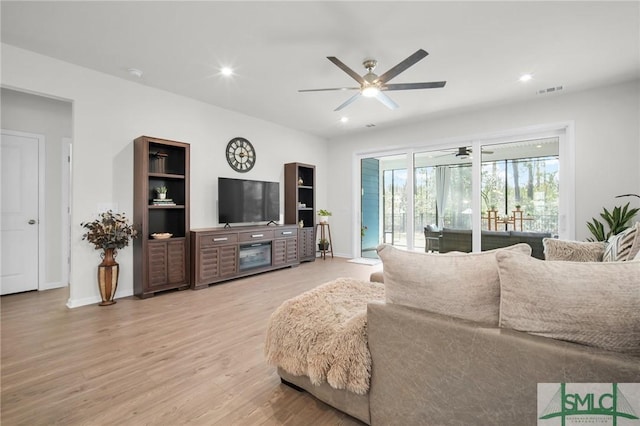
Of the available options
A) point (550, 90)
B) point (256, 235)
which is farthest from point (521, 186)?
point (256, 235)

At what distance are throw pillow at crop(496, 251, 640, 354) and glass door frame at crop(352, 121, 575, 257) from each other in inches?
167

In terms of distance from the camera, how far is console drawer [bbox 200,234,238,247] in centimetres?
400

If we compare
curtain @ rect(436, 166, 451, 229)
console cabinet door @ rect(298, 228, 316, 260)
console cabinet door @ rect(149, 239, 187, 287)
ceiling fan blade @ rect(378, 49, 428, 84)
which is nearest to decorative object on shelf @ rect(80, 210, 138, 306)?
console cabinet door @ rect(149, 239, 187, 287)

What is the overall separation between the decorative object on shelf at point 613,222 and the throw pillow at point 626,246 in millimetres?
2410

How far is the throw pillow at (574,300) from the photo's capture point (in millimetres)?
887

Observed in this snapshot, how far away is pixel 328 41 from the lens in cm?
285

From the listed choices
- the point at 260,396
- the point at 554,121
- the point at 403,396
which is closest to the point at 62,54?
the point at 260,396

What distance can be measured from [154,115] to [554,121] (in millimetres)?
6012

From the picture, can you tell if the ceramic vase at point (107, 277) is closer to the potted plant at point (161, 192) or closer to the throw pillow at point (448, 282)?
the potted plant at point (161, 192)

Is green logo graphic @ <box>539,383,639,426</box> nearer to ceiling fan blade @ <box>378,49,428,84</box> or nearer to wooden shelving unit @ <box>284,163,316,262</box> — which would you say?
ceiling fan blade @ <box>378,49,428,84</box>

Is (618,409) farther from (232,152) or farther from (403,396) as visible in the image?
(232,152)

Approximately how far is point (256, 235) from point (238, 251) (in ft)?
1.42

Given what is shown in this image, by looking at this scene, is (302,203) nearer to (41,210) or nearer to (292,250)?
(292,250)

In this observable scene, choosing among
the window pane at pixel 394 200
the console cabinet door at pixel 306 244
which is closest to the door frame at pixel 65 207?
the console cabinet door at pixel 306 244
